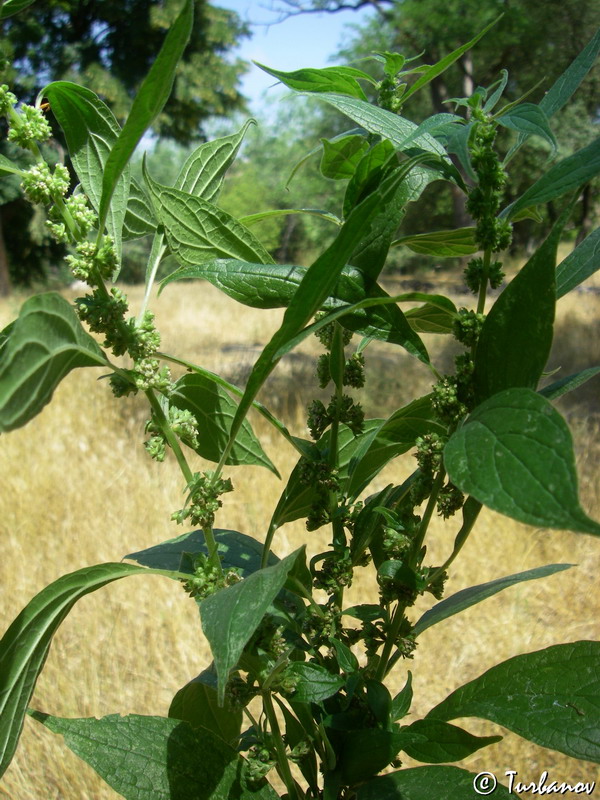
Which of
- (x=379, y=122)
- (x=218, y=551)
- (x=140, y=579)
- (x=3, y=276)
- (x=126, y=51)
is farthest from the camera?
(x=126, y=51)

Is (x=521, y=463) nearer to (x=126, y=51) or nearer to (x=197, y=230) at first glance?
(x=197, y=230)

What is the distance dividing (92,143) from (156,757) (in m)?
0.34

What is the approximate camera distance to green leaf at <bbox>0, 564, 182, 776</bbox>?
31 centimetres

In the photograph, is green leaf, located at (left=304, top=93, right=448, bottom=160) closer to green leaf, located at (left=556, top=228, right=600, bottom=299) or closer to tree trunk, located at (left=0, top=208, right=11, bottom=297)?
green leaf, located at (left=556, top=228, right=600, bottom=299)

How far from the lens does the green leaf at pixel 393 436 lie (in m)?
0.38

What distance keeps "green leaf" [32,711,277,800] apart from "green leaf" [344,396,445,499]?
168 mm

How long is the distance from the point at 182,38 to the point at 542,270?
0.55 feet

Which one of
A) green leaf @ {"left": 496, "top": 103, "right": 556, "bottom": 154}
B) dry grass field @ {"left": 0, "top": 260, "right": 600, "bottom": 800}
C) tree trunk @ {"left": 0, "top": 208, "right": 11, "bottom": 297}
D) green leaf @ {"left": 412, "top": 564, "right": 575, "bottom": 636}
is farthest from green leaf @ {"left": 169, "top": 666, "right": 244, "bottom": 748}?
tree trunk @ {"left": 0, "top": 208, "right": 11, "bottom": 297}

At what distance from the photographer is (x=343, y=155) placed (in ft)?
1.26

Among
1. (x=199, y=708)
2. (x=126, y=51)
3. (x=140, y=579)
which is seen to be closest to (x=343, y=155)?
(x=199, y=708)

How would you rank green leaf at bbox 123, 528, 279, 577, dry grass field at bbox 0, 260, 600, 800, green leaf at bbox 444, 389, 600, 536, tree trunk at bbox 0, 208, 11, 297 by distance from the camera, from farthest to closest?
1. tree trunk at bbox 0, 208, 11, 297
2. dry grass field at bbox 0, 260, 600, 800
3. green leaf at bbox 123, 528, 279, 577
4. green leaf at bbox 444, 389, 600, 536

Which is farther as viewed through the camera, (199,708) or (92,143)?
(199,708)

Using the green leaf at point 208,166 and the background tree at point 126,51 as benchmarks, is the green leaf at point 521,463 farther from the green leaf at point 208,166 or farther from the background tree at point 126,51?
the background tree at point 126,51

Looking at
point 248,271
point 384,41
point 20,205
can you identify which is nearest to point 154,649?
point 248,271
